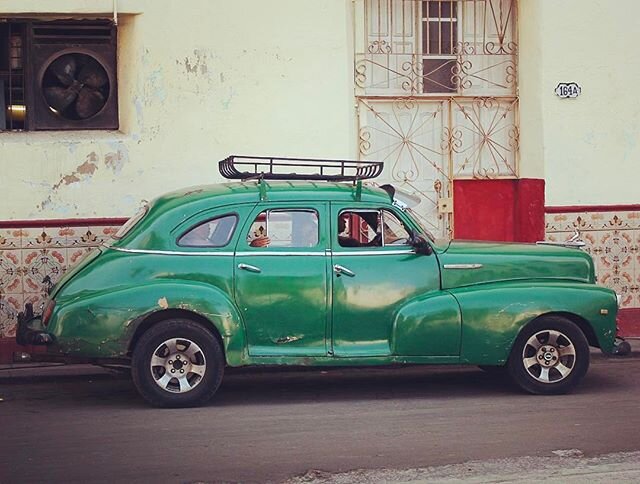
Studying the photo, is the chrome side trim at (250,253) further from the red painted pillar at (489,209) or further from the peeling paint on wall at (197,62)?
the red painted pillar at (489,209)

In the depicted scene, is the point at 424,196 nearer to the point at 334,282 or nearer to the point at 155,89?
the point at 155,89

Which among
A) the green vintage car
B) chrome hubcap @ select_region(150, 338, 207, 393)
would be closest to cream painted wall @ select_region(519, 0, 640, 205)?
the green vintage car

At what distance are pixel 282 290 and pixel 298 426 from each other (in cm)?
132

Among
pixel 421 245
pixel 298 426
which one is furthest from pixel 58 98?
pixel 298 426

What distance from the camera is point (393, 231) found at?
34.8 feet

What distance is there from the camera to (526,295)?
10.5 metres

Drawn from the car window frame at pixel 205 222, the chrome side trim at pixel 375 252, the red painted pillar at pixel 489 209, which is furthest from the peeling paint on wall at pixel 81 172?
the red painted pillar at pixel 489 209

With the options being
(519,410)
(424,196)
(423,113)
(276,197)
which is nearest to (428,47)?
(423,113)

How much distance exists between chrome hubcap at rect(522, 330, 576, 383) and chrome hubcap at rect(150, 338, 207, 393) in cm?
273

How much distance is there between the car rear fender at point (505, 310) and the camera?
10414 millimetres

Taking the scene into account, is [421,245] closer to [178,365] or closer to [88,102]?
[178,365]

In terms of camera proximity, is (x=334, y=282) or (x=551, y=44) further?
(x=551, y=44)

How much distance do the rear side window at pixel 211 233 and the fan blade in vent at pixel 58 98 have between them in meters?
3.78

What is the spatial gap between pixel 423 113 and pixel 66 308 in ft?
18.6
